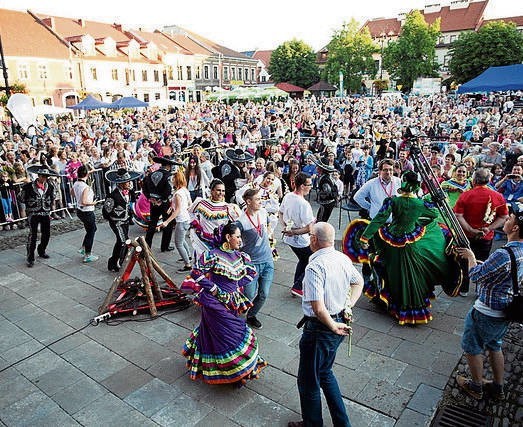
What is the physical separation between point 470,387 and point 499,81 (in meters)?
10.9

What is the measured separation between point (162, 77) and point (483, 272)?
2208 inches

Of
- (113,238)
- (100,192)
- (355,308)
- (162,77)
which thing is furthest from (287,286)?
(162,77)

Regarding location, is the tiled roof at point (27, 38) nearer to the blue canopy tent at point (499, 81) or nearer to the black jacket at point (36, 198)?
the black jacket at point (36, 198)

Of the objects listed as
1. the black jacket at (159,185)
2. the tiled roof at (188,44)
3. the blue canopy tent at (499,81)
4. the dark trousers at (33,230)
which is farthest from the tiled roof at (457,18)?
the dark trousers at (33,230)

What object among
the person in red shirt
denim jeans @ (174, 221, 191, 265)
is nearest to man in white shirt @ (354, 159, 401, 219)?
the person in red shirt

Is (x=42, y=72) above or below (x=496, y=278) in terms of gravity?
above

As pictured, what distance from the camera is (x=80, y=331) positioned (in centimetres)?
523

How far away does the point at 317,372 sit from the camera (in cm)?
322

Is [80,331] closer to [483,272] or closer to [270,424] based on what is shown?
[270,424]

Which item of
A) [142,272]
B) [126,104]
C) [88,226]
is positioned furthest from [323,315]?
[126,104]

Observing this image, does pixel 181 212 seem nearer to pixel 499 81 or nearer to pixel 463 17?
pixel 499 81

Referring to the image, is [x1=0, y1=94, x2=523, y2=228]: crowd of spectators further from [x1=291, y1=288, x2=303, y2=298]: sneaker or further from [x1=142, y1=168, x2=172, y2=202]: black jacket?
[x1=291, y1=288, x2=303, y2=298]: sneaker

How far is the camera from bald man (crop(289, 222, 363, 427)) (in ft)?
10.1

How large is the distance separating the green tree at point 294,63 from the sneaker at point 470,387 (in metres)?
67.1
